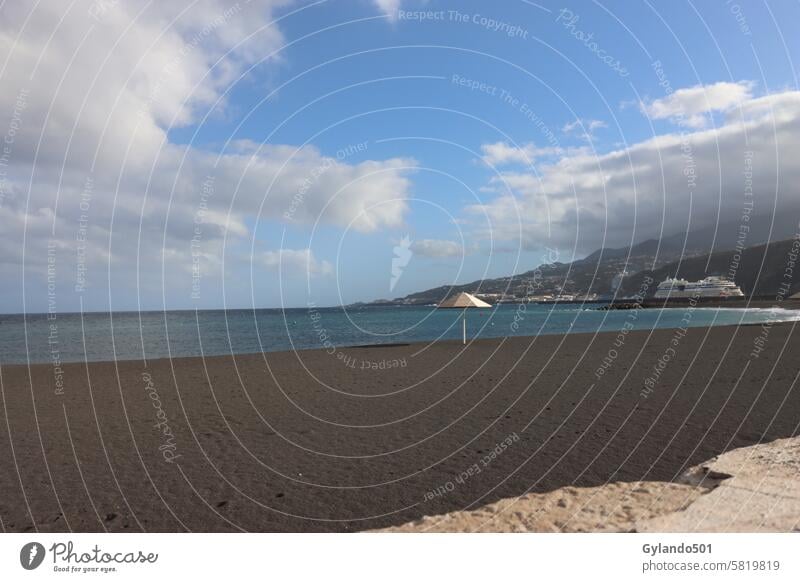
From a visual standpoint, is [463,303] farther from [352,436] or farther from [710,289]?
[710,289]

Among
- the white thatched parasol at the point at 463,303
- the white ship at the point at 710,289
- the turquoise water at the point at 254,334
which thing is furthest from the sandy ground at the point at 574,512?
the white ship at the point at 710,289

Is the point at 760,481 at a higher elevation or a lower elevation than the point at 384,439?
higher

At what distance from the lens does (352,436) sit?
11242 millimetres

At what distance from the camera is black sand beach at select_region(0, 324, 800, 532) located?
718cm

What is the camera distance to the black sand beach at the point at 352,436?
7.18 metres

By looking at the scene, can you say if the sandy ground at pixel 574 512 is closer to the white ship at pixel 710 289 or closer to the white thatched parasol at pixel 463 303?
the white thatched parasol at pixel 463 303

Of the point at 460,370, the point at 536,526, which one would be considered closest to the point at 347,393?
the point at 460,370

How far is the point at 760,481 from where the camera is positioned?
5730 mm

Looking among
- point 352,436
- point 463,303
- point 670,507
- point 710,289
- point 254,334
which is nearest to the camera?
point 670,507

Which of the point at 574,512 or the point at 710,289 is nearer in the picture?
the point at 574,512

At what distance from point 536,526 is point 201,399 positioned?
13029 mm

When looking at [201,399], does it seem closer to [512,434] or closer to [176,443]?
[176,443]

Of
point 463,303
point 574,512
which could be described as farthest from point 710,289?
point 574,512
